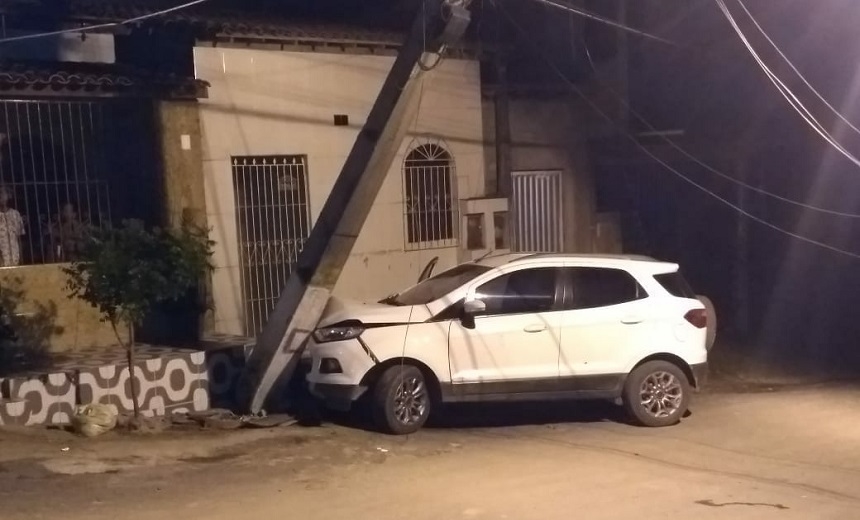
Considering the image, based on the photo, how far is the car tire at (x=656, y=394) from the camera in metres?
11.1

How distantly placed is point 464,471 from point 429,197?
7467 mm

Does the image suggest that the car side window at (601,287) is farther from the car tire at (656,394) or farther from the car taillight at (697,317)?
the car tire at (656,394)

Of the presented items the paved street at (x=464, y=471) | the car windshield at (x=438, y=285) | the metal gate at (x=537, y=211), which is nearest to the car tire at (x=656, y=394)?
the paved street at (x=464, y=471)

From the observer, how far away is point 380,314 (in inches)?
Result: 418

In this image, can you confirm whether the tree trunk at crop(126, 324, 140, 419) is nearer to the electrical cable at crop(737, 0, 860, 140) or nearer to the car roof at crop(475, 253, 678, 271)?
the car roof at crop(475, 253, 678, 271)

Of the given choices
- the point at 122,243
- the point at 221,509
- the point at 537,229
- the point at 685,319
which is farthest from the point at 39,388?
the point at 537,229

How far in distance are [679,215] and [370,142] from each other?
9.44 metres

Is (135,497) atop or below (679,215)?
below

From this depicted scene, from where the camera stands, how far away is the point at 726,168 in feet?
57.7

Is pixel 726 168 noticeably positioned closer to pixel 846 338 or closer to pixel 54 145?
pixel 846 338

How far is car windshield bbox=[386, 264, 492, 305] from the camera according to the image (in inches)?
435

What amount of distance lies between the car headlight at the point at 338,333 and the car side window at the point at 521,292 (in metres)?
1.35

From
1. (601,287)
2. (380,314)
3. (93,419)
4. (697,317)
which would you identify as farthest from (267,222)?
(697,317)

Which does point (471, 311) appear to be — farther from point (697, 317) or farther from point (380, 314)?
point (697, 317)
